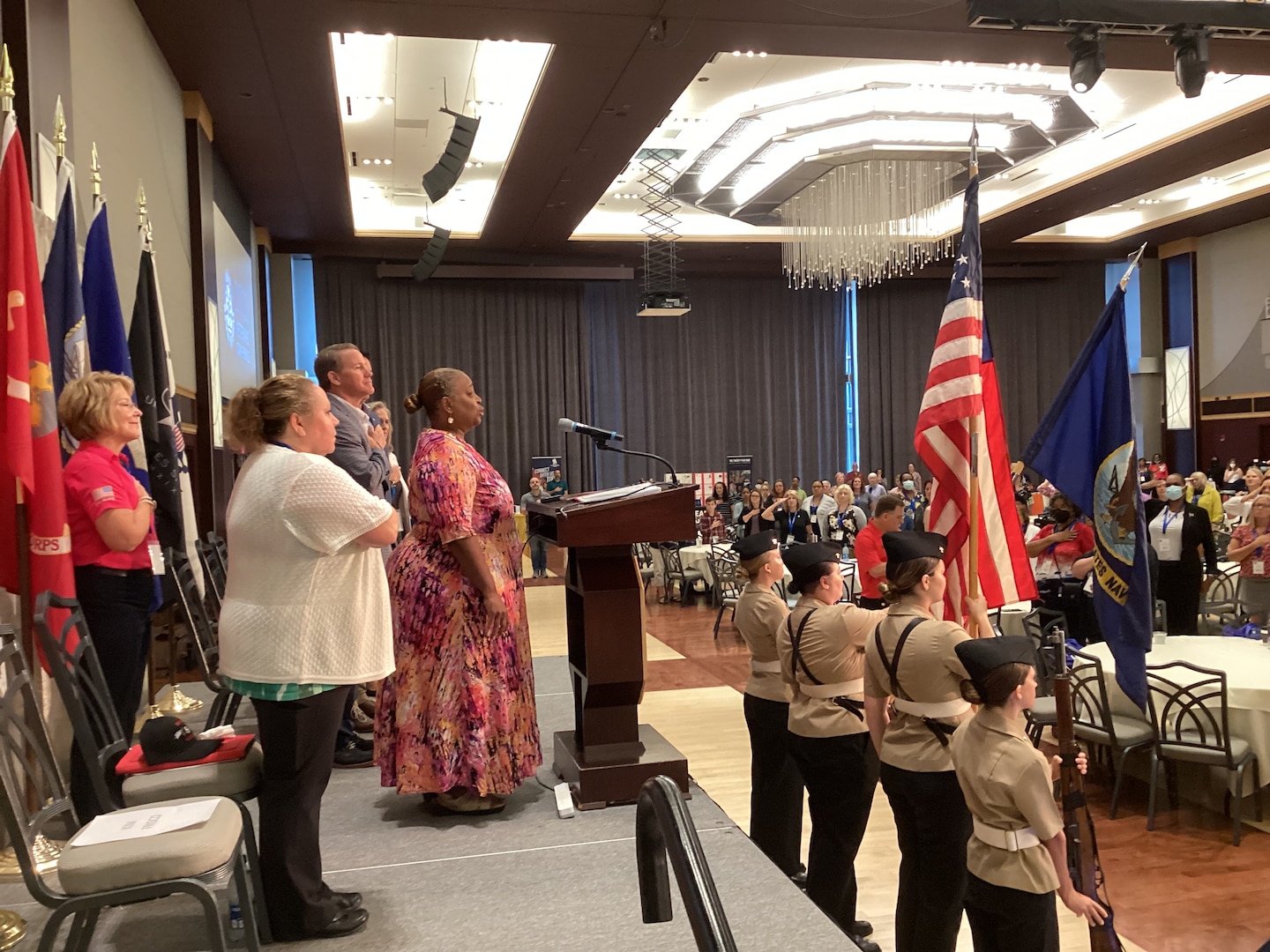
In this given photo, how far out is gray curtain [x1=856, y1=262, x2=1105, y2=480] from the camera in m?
17.5

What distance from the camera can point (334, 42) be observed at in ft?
25.2

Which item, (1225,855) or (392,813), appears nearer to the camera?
(392,813)

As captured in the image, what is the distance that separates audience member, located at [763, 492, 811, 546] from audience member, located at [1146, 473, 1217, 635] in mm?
4922

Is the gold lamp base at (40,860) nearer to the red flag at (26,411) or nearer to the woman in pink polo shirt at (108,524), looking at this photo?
the woman in pink polo shirt at (108,524)

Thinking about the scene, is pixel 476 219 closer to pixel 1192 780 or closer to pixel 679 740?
pixel 679 740

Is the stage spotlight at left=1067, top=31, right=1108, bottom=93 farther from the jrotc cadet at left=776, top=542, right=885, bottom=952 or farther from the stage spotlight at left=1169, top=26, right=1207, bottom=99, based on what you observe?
the jrotc cadet at left=776, top=542, right=885, bottom=952

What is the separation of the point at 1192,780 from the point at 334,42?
7527mm

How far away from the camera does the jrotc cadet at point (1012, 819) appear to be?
2373mm

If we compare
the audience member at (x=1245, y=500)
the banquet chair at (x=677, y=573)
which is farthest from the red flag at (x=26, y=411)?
the audience member at (x=1245, y=500)

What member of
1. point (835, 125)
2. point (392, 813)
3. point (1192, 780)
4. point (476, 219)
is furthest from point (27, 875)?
point (476, 219)

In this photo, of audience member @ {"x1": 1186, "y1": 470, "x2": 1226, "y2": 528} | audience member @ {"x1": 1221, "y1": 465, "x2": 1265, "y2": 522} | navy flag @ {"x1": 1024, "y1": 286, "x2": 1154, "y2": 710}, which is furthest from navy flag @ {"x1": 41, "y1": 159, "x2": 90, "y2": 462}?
audience member @ {"x1": 1186, "y1": 470, "x2": 1226, "y2": 528}

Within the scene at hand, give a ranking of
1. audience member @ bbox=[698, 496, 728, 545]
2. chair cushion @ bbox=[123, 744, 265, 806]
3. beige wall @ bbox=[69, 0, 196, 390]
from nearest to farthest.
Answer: chair cushion @ bbox=[123, 744, 265, 806] < beige wall @ bbox=[69, 0, 196, 390] < audience member @ bbox=[698, 496, 728, 545]

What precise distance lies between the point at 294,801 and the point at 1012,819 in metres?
1.71

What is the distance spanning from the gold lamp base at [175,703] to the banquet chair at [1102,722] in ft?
13.5
